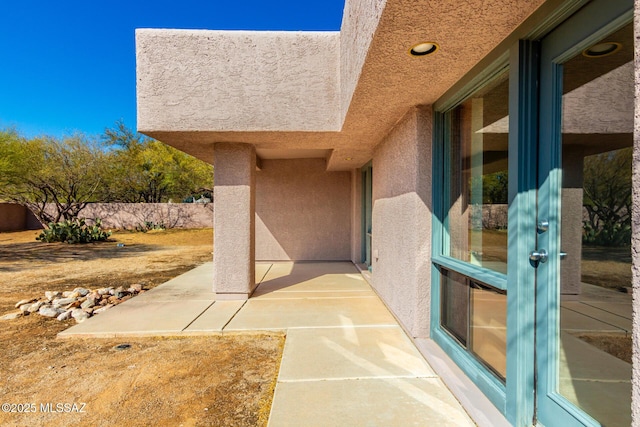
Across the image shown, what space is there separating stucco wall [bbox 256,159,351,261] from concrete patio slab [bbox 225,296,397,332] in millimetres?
4063

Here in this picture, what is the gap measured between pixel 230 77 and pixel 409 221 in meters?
3.09

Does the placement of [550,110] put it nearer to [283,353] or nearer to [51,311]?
[283,353]

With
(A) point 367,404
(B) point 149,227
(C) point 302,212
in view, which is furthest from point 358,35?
(B) point 149,227

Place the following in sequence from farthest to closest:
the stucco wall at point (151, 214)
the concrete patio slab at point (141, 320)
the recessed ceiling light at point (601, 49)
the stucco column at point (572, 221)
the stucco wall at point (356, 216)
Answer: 1. the stucco wall at point (151, 214)
2. the stucco wall at point (356, 216)
3. the concrete patio slab at point (141, 320)
4. the stucco column at point (572, 221)
5. the recessed ceiling light at point (601, 49)

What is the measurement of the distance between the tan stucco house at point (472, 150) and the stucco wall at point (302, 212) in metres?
3.83

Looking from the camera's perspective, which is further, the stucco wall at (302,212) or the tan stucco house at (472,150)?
the stucco wall at (302,212)

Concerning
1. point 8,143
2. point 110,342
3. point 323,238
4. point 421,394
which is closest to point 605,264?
point 421,394

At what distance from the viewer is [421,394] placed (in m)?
2.69

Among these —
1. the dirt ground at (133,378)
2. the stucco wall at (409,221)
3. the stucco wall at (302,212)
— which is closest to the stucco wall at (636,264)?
the dirt ground at (133,378)

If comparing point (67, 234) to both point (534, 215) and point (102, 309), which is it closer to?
point (102, 309)

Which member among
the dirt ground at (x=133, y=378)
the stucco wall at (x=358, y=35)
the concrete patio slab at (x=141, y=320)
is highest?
the stucco wall at (x=358, y=35)

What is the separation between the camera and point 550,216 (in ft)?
6.60

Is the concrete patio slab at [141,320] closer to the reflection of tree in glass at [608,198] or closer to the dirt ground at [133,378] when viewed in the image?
the dirt ground at [133,378]

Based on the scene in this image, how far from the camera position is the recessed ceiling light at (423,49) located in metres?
2.34
